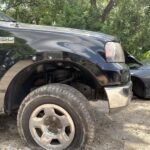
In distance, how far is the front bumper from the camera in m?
4.01

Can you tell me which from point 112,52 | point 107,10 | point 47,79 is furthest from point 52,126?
point 107,10

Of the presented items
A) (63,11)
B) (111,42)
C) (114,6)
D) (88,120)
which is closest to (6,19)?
(111,42)

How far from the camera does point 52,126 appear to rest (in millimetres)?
4051

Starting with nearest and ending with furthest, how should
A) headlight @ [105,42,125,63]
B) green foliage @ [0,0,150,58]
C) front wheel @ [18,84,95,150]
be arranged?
front wheel @ [18,84,95,150] < headlight @ [105,42,125,63] < green foliage @ [0,0,150,58]

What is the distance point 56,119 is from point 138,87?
3479 millimetres

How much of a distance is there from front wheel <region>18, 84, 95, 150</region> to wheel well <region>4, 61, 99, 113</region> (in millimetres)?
210

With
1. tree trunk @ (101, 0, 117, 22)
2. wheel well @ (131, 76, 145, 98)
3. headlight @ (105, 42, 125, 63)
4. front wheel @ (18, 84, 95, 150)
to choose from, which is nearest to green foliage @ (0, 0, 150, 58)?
tree trunk @ (101, 0, 117, 22)

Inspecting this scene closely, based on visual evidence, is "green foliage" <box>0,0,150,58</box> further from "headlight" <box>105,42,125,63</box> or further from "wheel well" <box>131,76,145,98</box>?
"headlight" <box>105,42,125,63</box>

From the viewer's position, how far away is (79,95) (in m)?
4.02

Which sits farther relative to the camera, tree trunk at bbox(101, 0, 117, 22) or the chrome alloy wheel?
tree trunk at bbox(101, 0, 117, 22)

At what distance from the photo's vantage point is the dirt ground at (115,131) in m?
4.39

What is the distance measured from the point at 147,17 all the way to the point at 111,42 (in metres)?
10.1

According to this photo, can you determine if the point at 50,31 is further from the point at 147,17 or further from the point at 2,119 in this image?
the point at 147,17

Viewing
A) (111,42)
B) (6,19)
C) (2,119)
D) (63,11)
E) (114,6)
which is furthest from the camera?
(114,6)
